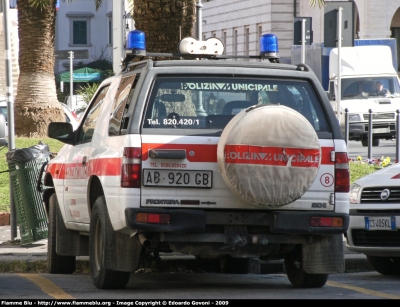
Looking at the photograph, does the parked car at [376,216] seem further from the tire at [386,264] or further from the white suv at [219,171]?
the white suv at [219,171]

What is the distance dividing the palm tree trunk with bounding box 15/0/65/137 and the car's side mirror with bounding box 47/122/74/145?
1238 centimetres

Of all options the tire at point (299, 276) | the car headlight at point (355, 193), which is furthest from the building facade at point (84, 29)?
the tire at point (299, 276)

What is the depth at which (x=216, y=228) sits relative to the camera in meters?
7.65

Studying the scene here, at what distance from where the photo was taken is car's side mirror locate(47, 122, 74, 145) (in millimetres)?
9180

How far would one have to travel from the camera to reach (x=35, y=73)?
22.1 m

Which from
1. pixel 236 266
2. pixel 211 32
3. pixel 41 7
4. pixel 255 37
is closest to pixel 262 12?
pixel 255 37

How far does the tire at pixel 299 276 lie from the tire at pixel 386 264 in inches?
69.9

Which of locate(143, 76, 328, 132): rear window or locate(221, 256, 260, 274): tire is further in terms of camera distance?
locate(221, 256, 260, 274): tire

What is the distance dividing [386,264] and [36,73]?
44.4 feet

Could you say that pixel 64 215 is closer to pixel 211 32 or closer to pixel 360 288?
pixel 360 288

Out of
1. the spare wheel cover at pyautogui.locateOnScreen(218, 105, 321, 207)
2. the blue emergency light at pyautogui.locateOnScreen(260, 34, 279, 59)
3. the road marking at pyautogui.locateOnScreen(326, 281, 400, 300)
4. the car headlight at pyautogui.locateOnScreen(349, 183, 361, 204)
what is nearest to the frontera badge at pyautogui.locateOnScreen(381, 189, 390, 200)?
the car headlight at pyautogui.locateOnScreen(349, 183, 361, 204)

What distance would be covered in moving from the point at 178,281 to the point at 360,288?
161 cm

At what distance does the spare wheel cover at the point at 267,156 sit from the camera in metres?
7.29

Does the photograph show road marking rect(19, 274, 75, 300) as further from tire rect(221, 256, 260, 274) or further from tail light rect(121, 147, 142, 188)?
tire rect(221, 256, 260, 274)
